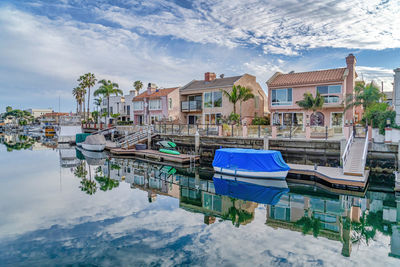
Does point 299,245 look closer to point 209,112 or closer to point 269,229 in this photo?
point 269,229

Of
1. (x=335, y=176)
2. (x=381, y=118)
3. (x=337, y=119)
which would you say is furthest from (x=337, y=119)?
(x=335, y=176)

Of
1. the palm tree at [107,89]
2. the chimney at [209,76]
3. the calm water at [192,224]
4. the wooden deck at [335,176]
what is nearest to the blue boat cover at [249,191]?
the calm water at [192,224]

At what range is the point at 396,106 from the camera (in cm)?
1819

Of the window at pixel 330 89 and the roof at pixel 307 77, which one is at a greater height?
the roof at pixel 307 77

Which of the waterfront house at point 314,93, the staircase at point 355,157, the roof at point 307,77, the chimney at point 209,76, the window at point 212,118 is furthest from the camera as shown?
the chimney at point 209,76

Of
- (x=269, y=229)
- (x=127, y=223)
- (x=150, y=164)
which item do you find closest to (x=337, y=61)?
(x=150, y=164)

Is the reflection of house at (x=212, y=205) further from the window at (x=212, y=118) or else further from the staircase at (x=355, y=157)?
the window at (x=212, y=118)

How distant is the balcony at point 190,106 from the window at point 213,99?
1.40m

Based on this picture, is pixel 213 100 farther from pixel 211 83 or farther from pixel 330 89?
pixel 330 89

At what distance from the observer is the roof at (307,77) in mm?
28281

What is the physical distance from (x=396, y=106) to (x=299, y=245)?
14.7m

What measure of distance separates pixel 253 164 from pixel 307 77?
1666cm

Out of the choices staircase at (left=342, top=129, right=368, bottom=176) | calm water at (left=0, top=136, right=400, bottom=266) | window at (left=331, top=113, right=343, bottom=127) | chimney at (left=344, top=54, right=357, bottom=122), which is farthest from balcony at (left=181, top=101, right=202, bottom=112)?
staircase at (left=342, top=129, right=368, bottom=176)

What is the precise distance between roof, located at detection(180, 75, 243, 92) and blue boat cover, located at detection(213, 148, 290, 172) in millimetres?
17568
